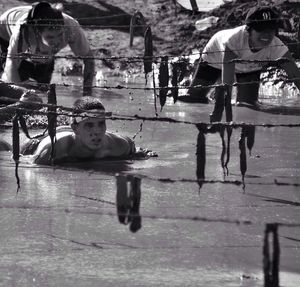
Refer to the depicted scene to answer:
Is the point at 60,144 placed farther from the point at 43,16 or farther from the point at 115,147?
the point at 43,16

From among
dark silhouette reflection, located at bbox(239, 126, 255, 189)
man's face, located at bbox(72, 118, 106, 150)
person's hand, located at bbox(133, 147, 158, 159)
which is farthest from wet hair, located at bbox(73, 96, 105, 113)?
dark silhouette reflection, located at bbox(239, 126, 255, 189)

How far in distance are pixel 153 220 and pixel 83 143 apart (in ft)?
7.79

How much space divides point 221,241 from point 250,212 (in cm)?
79

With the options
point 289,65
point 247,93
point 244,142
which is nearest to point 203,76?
point 247,93

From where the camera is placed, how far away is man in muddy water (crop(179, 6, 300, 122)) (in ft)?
37.5

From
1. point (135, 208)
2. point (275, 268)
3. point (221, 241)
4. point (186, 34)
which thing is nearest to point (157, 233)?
point (221, 241)

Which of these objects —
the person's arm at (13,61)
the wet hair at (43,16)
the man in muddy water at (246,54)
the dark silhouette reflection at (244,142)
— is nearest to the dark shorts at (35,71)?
the person's arm at (13,61)

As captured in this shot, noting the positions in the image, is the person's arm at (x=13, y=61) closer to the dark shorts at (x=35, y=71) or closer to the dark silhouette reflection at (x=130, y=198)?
the dark shorts at (x=35, y=71)

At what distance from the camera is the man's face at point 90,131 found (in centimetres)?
920

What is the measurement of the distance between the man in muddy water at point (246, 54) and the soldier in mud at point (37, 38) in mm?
1381

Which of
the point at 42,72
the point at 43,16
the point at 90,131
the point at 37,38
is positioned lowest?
the point at 90,131

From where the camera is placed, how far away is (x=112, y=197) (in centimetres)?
797

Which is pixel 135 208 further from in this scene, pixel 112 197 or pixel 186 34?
pixel 186 34

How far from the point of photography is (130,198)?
5.79 metres
